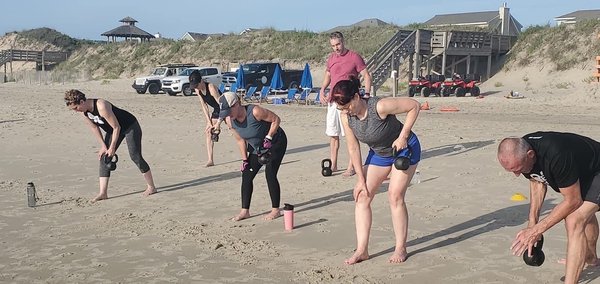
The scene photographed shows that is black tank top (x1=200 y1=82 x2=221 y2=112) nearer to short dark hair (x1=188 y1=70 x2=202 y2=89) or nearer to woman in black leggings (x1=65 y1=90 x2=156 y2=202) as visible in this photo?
short dark hair (x1=188 y1=70 x2=202 y2=89)

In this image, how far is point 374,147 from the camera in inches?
193

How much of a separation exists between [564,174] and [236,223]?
11.9 ft

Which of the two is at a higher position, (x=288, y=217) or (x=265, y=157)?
(x=265, y=157)

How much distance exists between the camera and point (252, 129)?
6.29m

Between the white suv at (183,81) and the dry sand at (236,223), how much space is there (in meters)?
16.7

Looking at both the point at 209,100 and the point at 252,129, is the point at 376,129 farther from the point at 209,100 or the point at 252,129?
the point at 209,100

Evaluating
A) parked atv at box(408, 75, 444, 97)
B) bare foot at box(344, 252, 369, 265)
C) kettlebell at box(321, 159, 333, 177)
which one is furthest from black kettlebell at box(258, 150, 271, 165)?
parked atv at box(408, 75, 444, 97)

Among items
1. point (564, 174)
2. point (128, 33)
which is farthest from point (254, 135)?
point (128, 33)

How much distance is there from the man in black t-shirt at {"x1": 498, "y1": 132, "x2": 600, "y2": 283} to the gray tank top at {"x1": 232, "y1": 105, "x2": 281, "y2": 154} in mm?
2958

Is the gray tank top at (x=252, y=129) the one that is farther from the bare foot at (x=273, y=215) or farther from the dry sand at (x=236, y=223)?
the dry sand at (x=236, y=223)

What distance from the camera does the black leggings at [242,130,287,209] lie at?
6344mm

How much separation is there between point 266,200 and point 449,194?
2.24 meters

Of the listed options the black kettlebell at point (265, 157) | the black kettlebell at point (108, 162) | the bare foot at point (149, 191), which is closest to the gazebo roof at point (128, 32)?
the bare foot at point (149, 191)

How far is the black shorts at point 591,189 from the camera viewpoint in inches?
154
